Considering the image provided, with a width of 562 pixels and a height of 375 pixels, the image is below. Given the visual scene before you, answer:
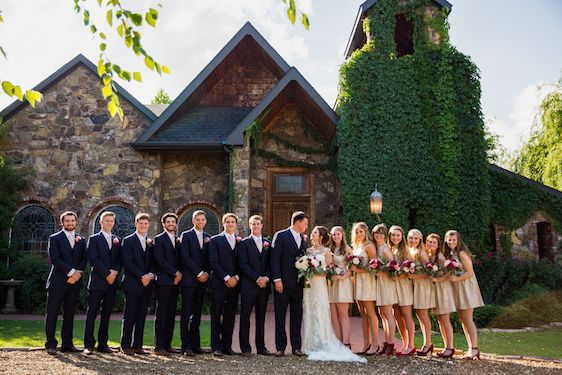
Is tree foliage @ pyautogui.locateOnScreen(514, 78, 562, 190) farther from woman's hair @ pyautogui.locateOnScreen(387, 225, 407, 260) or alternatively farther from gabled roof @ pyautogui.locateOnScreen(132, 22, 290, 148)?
woman's hair @ pyautogui.locateOnScreen(387, 225, 407, 260)

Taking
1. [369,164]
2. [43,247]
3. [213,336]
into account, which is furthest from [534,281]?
[43,247]

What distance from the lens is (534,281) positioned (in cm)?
1286

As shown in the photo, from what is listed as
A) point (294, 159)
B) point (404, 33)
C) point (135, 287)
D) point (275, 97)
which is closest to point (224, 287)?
point (135, 287)

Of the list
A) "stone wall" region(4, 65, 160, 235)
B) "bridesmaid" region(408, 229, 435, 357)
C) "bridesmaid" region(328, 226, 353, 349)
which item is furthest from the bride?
"stone wall" region(4, 65, 160, 235)

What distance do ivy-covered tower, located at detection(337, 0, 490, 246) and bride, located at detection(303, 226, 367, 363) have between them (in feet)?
19.2

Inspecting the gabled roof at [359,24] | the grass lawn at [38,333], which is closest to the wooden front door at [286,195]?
the grass lawn at [38,333]

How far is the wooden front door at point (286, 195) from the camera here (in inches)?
551

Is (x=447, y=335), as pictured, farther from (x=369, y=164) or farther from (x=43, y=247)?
(x=43, y=247)

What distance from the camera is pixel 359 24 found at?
1506cm

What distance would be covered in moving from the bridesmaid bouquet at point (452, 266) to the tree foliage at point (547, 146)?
1278 centimetres

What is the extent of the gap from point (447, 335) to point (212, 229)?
8218 mm

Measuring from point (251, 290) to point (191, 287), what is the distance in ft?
2.57

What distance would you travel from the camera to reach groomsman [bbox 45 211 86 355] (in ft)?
21.6

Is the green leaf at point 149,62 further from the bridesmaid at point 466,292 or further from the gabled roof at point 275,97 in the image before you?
the gabled roof at point 275,97
